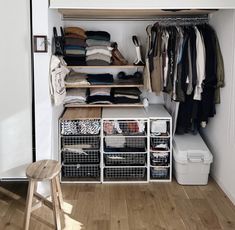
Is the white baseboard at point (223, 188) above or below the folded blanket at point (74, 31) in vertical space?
below

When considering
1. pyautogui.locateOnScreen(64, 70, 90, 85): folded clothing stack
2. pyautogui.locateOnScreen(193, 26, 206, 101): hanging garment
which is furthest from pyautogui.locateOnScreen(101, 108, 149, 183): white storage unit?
pyautogui.locateOnScreen(193, 26, 206, 101): hanging garment

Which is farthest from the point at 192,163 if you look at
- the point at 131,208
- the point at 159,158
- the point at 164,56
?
the point at 164,56

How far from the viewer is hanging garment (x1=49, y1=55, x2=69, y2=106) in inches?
127

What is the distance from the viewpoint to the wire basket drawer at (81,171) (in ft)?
12.6

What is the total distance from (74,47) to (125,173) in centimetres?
Answer: 147

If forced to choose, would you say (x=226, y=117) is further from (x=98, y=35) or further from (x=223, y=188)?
(x=98, y=35)

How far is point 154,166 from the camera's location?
382 cm

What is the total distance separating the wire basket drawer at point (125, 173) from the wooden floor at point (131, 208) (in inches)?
6.4

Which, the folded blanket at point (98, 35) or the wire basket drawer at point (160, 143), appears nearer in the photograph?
the wire basket drawer at point (160, 143)

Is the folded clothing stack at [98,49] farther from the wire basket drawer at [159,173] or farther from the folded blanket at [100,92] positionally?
the wire basket drawer at [159,173]

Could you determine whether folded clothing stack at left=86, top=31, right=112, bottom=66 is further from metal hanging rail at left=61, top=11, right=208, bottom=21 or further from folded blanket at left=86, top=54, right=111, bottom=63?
metal hanging rail at left=61, top=11, right=208, bottom=21

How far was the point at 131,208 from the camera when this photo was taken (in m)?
3.23

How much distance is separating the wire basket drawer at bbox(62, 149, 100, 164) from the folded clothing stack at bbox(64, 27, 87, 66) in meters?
0.96

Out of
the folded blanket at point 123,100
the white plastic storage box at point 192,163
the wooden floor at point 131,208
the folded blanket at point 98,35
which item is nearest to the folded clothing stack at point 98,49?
the folded blanket at point 98,35
